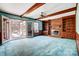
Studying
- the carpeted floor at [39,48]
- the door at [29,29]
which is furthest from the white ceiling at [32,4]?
the carpeted floor at [39,48]

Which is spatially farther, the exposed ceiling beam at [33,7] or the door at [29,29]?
the door at [29,29]

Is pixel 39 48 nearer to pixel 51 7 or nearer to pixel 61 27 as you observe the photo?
pixel 61 27

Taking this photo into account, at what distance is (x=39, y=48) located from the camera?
3020mm

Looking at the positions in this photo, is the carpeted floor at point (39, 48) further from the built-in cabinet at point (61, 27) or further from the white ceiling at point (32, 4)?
the white ceiling at point (32, 4)

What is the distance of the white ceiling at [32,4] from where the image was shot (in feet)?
9.50

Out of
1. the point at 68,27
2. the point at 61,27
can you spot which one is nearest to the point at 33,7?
Result: the point at 61,27

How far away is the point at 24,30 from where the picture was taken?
3.16 m

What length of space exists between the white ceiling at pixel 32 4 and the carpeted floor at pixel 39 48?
0.73 metres

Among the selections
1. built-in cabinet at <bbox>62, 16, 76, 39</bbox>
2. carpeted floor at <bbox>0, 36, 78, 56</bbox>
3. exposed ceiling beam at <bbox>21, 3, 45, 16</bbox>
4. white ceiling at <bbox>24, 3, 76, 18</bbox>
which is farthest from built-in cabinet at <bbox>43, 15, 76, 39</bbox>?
exposed ceiling beam at <bbox>21, 3, 45, 16</bbox>

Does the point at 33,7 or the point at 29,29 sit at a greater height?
the point at 33,7

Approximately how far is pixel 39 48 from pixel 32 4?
1104mm

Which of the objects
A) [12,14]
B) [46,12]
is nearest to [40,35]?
[46,12]

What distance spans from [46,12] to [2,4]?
1103 mm

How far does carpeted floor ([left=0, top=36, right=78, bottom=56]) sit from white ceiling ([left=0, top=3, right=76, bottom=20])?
2.39ft
